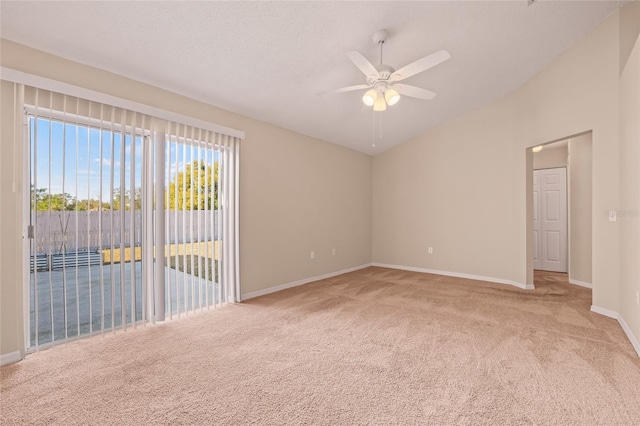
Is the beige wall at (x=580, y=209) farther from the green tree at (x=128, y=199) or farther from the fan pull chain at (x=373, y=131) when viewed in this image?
the green tree at (x=128, y=199)

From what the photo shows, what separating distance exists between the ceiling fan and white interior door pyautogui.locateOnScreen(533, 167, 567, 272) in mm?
4665

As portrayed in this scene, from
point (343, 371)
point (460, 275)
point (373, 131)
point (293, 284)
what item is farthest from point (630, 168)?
point (293, 284)

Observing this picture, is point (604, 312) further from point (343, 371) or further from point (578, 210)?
point (343, 371)

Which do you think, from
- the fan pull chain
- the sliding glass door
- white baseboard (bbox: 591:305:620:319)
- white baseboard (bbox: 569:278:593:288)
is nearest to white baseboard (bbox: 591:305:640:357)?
white baseboard (bbox: 591:305:620:319)

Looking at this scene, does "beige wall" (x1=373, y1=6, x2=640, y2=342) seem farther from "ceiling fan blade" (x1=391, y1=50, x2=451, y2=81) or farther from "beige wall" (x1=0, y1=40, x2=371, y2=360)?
"ceiling fan blade" (x1=391, y1=50, x2=451, y2=81)

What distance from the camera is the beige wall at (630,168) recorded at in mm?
2562

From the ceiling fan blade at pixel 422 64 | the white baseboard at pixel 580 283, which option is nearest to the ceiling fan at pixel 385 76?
the ceiling fan blade at pixel 422 64

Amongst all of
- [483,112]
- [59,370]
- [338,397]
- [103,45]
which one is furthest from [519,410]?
[483,112]

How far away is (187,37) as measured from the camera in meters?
2.47

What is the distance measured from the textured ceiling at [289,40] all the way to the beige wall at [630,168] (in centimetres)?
43

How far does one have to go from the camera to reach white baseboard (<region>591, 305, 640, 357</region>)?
2.50 meters

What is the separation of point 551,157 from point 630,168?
3683mm

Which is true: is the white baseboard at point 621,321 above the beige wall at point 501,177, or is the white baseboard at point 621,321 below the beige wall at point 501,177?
below

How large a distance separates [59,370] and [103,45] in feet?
8.51
